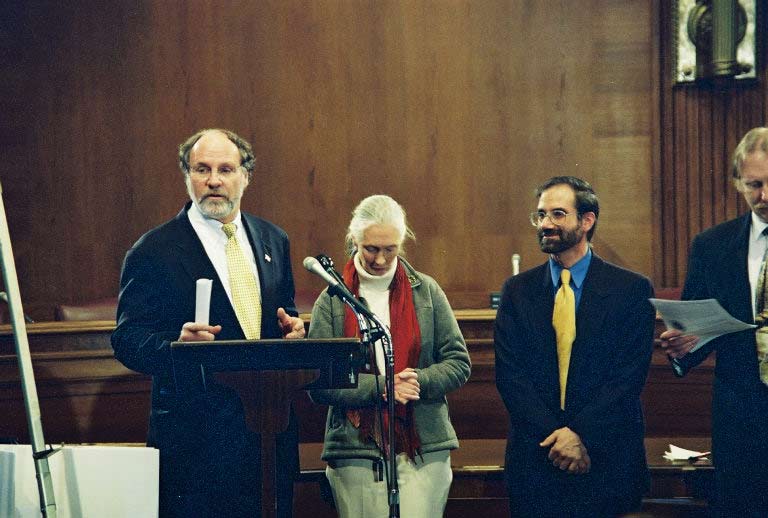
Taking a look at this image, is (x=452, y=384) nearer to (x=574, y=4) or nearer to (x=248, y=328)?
(x=248, y=328)

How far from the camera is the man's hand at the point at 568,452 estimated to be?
288 centimetres

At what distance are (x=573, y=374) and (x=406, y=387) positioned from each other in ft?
1.70

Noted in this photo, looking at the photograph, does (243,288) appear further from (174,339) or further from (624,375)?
(624,375)

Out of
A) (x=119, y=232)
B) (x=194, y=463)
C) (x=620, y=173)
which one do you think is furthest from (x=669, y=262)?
(x=194, y=463)

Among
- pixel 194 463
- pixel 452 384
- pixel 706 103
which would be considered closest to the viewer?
pixel 194 463

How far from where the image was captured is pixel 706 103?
5852mm

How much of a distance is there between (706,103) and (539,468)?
3616 mm

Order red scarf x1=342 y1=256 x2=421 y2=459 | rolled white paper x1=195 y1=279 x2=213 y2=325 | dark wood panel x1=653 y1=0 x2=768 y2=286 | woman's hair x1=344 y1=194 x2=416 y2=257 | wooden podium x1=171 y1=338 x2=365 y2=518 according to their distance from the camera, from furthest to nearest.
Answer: dark wood panel x1=653 y1=0 x2=768 y2=286 < woman's hair x1=344 y1=194 x2=416 y2=257 < red scarf x1=342 y1=256 x2=421 y2=459 < rolled white paper x1=195 y1=279 x2=213 y2=325 < wooden podium x1=171 y1=338 x2=365 y2=518

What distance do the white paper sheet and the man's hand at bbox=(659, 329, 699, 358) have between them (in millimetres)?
73

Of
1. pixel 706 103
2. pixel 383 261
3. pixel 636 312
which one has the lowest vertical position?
pixel 636 312

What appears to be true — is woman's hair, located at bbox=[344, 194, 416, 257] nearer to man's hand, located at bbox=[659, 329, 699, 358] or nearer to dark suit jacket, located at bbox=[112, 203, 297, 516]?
dark suit jacket, located at bbox=[112, 203, 297, 516]

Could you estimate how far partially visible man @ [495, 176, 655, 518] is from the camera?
9.59 feet

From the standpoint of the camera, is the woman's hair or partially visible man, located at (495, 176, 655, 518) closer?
partially visible man, located at (495, 176, 655, 518)

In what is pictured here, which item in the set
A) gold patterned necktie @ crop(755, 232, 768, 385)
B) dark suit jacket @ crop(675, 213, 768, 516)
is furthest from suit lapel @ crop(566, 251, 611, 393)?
gold patterned necktie @ crop(755, 232, 768, 385)
